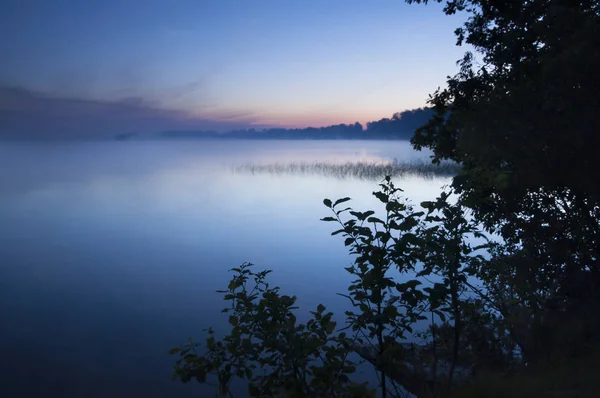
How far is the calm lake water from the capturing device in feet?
28.0

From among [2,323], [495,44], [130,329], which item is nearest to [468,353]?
[495,44]


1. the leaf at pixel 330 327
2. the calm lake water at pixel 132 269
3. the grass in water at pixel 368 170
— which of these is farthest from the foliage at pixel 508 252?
the grass in water at pixel 368 170

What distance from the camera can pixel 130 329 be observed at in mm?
10172

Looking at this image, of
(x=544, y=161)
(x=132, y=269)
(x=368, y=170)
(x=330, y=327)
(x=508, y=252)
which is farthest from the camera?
(x=368, y=170)

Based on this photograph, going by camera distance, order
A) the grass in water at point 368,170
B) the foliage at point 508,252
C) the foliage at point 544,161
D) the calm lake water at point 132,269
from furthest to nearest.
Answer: the grass in water at point 368,170 < the calm lake water at point 132,269 < the foliage at point 544,161 < the foliage at point 508,252

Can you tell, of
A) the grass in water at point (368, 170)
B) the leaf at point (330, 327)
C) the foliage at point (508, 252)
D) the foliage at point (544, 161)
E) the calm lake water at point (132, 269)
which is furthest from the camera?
the grass in water at point (368, 170)

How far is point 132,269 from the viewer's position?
48.6 feet

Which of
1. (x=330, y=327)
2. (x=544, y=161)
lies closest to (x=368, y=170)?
(x=544, y=161)

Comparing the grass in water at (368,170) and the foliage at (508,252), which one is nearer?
the foliage at (508,252)

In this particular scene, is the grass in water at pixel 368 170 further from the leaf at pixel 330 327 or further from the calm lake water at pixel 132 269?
the leaf at pixel 330 327

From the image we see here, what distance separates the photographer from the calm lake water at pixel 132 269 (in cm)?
854

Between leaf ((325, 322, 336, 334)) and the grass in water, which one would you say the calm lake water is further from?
the grass in water

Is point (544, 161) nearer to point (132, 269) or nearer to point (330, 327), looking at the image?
point (330, 327)

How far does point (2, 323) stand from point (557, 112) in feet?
38.6
